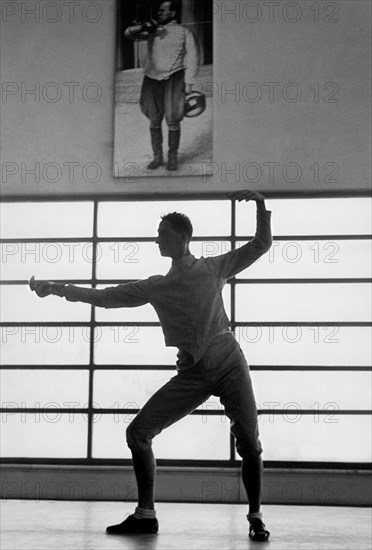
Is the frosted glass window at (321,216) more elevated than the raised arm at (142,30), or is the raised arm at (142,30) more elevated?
the raised arm at (142,30)

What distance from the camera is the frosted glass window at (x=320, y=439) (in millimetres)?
5121

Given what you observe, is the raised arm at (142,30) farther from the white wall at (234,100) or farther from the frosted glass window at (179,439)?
the frosted glass window at (179,439)

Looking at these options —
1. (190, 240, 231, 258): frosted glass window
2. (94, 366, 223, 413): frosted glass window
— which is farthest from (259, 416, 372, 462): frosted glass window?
(190, 240, 231, 258): frosted glass window

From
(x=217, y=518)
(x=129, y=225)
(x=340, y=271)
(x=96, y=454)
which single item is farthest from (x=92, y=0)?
(x=217, y=518)

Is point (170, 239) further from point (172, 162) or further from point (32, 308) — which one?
point (32, 308)

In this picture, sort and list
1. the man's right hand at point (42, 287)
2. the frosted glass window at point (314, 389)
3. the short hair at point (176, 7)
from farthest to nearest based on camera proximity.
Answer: the short hair at point (176, 7), the frosted glass window at point (314, 389), the man's right hand at point (42, 287)

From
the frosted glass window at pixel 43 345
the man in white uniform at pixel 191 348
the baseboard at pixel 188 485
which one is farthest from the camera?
the frosted glass window at pixel 43 345

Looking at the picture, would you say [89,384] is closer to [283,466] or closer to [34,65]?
[283,466]

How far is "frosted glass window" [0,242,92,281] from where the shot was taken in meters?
5.50

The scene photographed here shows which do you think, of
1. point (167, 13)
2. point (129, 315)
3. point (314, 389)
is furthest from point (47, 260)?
point (314, 389)

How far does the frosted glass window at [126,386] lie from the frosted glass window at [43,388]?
10 centimetres

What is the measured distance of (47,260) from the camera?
5523 mm

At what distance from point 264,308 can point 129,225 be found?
1027 millimetres

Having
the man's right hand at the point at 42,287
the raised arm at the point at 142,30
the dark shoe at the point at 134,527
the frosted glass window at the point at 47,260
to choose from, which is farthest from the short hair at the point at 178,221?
the raised arm at the point at 142,30
